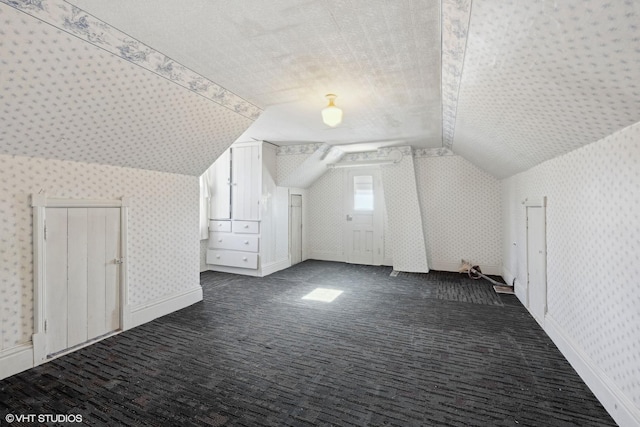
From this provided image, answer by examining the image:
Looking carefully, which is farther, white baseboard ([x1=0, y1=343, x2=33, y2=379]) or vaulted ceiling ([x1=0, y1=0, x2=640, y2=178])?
white baseboard ([x1=0, y1=343, x2=33, y2=379])

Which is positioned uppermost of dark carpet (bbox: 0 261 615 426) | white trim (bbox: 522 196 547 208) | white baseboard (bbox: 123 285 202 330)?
white trim (bbox: 522 196 547 208)

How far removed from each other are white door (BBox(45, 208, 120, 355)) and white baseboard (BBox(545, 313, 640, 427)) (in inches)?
171

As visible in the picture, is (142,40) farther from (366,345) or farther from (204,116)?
(366,345)

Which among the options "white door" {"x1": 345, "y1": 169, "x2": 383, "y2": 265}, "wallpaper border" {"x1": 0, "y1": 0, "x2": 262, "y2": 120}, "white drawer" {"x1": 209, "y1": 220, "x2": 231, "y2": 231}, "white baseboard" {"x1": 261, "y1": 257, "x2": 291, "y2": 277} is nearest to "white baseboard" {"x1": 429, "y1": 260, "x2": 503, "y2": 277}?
"white door" {"x1": 345, "y1": 169, "x2": 383, "y2": 265}

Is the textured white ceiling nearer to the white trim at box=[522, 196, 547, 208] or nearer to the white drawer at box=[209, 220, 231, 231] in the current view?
the white trim at box=[522, 196, 547, 208]

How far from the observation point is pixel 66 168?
2875 mm

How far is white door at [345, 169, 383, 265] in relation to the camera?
7059 millimetres

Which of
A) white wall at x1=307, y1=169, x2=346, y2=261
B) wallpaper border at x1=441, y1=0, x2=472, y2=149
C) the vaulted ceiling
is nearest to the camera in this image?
the vaulted ceiling

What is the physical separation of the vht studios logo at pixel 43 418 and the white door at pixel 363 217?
5.78 meters

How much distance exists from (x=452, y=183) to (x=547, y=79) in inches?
184

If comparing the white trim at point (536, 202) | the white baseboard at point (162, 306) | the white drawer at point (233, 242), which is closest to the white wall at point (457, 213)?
the white trim at point (536, 202)

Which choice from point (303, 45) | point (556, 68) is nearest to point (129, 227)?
point (303, 45)

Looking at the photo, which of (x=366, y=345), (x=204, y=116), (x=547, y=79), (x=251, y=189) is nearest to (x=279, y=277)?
(x=251, y=189)

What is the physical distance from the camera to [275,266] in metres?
Result: 6.21
